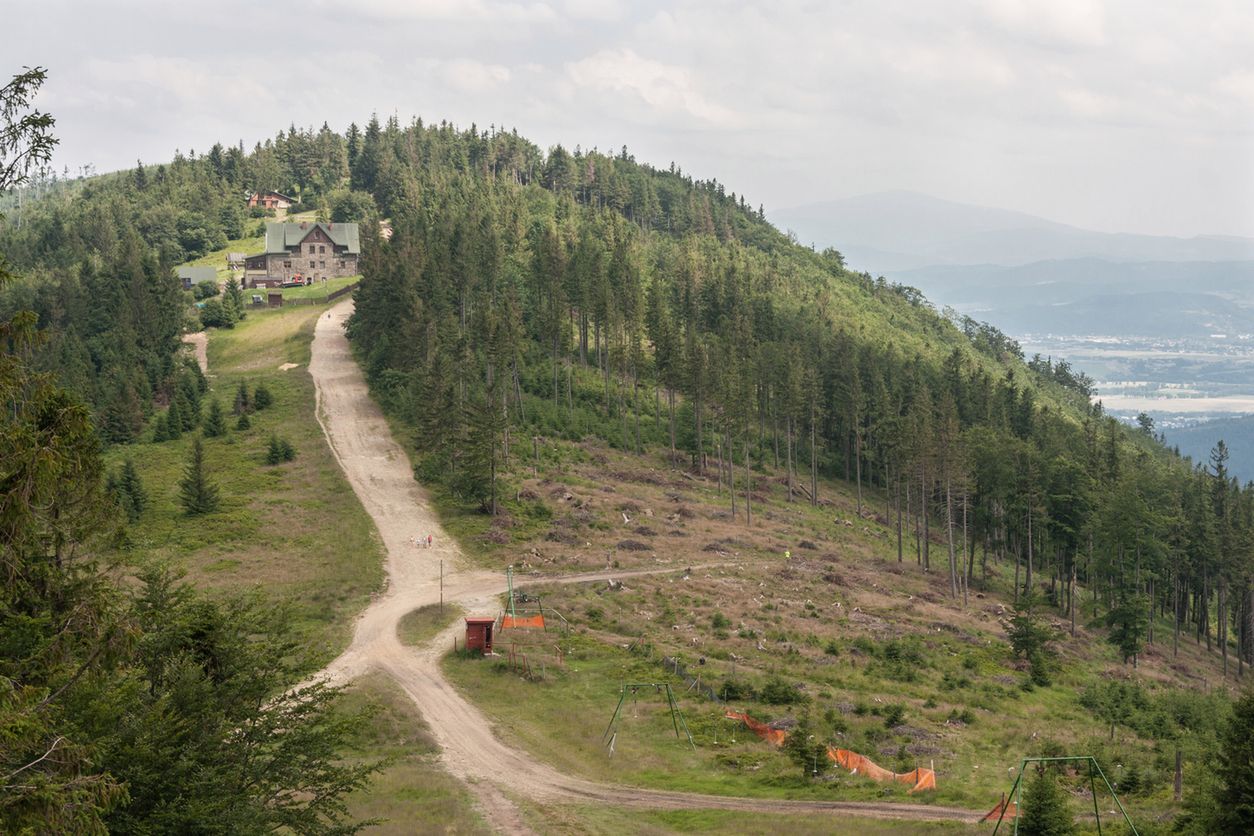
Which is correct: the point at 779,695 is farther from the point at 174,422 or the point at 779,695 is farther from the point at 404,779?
the point at 174,422

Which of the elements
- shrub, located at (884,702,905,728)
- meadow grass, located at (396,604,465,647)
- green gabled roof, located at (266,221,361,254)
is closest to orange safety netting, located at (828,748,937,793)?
shrub, located at (884,702,905,728)

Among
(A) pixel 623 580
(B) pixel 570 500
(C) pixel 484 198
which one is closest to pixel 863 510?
(B) pixel 570 500

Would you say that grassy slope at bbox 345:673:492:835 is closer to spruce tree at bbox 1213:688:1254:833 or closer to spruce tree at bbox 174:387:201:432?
spruce tree at bbox 1213:688:1254:833

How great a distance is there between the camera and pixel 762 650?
55.2m

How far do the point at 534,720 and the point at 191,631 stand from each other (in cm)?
2134

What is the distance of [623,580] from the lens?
64688 millimetres

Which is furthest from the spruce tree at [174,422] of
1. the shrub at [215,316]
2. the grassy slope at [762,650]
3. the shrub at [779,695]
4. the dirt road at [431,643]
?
the shrub at [779,695]

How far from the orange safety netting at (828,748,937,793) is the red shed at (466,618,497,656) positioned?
1866cm

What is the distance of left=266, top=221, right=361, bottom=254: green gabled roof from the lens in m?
151

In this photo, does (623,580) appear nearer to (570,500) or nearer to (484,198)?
(570,500)

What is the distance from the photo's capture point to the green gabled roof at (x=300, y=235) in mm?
151125

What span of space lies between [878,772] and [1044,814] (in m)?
10.0

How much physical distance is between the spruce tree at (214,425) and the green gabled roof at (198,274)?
6098 cm

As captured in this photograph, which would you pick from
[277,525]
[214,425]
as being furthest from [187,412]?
[277,525]
